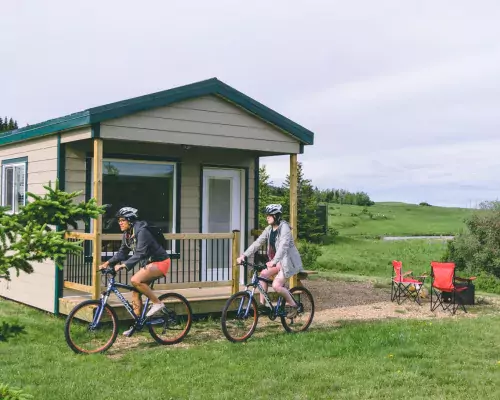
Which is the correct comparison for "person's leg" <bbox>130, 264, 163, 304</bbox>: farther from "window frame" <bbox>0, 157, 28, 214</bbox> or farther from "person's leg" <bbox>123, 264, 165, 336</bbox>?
"window frame" <bbox>0, 157, 28, 214</bbox>

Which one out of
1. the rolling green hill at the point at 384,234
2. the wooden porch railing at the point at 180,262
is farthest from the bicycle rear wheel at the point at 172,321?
the rolling green hill at the point at 384,234

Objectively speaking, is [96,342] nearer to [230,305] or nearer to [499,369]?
[230,305]

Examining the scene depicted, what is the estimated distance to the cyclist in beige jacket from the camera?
28.3 ft

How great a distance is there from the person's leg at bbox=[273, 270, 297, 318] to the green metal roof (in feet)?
10.8

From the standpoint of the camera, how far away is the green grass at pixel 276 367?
6.07 metres

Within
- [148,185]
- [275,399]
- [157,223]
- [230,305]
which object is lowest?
[275,399]

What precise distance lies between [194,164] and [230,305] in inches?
151

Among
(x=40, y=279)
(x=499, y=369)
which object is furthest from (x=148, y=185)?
(x=499, y=369)

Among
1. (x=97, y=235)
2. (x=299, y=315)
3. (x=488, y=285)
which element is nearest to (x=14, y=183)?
(x=97, y=235)

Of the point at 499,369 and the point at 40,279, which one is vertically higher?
the point at 40,279

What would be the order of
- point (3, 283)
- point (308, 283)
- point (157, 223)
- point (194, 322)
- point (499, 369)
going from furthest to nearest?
point (308, 283)
point (3, 283)
point (157, 223)
point (194, 322)
point (499, 369)

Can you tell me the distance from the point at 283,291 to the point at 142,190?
3.64 metres

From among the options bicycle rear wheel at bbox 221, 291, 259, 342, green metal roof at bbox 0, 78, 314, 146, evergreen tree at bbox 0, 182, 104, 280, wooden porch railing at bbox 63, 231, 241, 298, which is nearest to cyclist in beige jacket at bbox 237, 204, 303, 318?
bicycle rear wheel at bbox 221, 291, 259, 342

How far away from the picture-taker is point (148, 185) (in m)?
11.1
